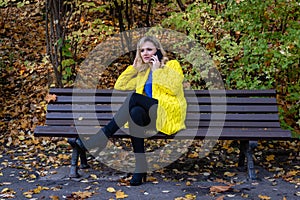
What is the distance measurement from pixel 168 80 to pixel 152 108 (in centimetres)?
33

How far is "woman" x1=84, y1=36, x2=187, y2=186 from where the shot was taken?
4.44 meters

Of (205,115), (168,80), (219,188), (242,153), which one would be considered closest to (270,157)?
(242,153)

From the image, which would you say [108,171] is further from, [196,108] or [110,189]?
[196,108]

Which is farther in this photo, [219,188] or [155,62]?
[155,62]

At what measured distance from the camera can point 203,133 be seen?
452 cm

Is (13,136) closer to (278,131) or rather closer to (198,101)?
(198,101)

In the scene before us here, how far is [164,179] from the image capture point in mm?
4598

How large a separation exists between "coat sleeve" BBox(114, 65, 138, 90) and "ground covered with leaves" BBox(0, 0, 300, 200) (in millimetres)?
861

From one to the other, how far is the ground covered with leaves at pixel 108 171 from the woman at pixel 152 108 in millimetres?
351

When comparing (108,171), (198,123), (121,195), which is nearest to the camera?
(121,195)

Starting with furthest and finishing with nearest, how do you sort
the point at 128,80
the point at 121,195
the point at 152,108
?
the point at 128,80 < the point at 152,108 < the point at 121,195

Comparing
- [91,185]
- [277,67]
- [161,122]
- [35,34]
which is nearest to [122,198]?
[91,185]

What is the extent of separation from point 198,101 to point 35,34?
517 cm

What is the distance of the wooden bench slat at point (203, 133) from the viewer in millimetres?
4449
